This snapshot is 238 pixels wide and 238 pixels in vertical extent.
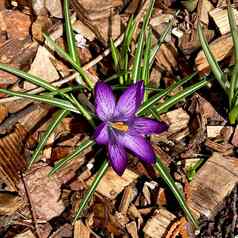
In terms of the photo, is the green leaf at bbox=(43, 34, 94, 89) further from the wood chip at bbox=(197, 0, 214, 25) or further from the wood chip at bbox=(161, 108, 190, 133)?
the wood chip at bbox=(197, 0, 214, 25)

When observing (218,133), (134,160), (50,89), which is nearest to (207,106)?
(218,133)

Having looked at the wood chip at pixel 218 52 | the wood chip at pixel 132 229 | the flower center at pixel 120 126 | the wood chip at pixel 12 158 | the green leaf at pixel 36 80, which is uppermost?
the green leaf at pixel 36 80

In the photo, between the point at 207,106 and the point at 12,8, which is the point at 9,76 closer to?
the point at 12,8

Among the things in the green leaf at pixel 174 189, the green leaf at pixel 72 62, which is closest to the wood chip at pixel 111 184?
the green leaf at pixel 174 189

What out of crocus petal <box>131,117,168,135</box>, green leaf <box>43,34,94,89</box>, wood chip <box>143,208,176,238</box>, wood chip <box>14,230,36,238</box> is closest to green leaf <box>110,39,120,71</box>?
green leaf <box>43,34,94,89</box>

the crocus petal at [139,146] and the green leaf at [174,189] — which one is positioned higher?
the crocus petal at [139,146]

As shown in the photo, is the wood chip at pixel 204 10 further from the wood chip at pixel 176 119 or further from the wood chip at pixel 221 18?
the wood chip at pixel 176 119
